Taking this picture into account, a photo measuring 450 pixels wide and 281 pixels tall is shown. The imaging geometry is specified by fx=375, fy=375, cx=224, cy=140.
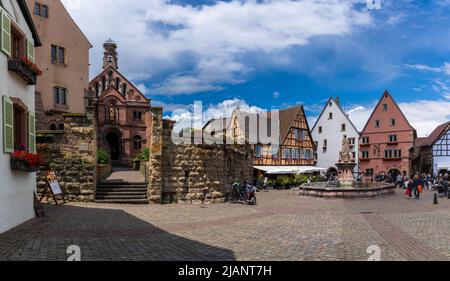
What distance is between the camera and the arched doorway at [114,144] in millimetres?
41000

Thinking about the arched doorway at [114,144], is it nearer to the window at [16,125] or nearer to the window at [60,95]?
the window at [60,95]

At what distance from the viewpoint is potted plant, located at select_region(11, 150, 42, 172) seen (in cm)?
1039

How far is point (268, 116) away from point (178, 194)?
29.7m

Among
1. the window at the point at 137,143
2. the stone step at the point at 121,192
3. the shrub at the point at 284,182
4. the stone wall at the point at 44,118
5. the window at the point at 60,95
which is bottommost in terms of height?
the shrub at the point at 284,182

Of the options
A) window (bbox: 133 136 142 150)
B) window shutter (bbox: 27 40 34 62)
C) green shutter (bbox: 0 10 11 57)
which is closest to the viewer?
green shutter (bbox: 0 10 11 57)

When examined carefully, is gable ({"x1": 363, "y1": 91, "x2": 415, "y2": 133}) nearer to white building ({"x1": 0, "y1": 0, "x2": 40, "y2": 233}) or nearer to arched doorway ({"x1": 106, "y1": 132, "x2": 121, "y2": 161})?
arched doorway ({"x1": 106, "y1": 132, "x2": 121, "y2": 161})

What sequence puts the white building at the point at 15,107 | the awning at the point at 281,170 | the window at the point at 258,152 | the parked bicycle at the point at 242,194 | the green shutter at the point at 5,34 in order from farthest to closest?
the window at the point at 258,152, the awning at the point at 281,170, the parked bicycle at the point at 242,194, the green shutter at the point at 5,34, the white building at the point at 15,107

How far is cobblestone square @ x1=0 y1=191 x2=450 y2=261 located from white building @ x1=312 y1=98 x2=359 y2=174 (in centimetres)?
3557

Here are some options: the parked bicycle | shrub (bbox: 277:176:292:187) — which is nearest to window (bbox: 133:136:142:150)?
shrub (bbox: 277:176:292:187)

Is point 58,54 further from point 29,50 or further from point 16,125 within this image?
point 16,125

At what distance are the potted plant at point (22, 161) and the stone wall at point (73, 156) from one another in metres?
Answer: 5.13

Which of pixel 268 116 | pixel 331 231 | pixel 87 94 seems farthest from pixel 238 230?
pixel 268 116

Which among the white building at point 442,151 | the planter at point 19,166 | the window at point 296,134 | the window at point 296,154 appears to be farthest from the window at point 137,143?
the white building at point 442,151
